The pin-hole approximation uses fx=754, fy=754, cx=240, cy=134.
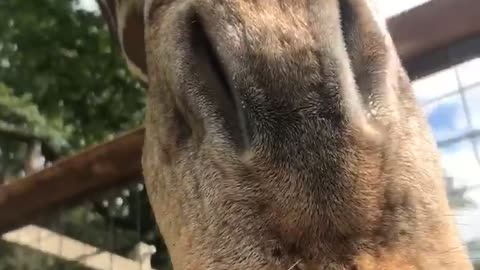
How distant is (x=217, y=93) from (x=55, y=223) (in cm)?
142

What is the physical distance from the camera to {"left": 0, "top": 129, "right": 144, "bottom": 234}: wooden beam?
1688 mm

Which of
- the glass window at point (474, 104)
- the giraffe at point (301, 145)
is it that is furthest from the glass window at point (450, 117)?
the giraffe at point (301, 145)

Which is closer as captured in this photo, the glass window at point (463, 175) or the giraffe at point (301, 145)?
the giraffe at point (301, 145)

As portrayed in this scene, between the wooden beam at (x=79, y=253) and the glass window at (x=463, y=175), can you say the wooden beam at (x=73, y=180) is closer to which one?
the wooden beam at (x=79, y=253)

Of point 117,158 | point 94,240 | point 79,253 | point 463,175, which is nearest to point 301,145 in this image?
point 463,175

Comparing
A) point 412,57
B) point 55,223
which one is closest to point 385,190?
point 412,57

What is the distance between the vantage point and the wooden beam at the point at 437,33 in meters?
1.36

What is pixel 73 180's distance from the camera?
1.78 metres

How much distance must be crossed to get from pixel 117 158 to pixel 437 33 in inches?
29.6

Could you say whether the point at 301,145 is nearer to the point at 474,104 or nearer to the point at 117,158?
the point at 474,104

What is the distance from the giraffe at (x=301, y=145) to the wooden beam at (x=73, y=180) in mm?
816

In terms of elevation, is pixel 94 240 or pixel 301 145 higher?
pixel 301 145

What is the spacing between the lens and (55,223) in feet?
6.88

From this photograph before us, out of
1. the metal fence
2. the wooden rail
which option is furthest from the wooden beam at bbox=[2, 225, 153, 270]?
the wooden rail
